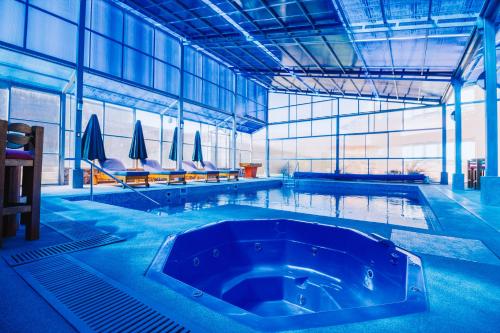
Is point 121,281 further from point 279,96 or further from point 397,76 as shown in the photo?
point 279,96

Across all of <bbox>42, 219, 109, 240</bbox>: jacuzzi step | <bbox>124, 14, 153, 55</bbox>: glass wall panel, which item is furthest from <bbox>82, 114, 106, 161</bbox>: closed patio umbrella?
<bbox>42, 219, 109, 240</bbox>: jacuzzi step

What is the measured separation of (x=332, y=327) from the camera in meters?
0.88

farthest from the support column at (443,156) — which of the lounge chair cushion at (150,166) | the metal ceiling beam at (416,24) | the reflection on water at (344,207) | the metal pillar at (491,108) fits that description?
the lounge chair cushion at (150,166)

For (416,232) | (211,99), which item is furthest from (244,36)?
(416,232)

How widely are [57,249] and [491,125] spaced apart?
5.70 metres

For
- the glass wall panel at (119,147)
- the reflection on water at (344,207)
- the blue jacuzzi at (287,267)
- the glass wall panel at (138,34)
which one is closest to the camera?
the blue jacuzzi at (287,267)

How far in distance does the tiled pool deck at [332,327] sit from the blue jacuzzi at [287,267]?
110mm

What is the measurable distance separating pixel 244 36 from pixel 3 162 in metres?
7.07

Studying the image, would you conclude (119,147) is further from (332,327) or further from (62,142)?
(332,327)

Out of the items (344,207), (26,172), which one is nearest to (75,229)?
(26,172)

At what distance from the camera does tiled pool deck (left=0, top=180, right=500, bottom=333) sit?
899 mm

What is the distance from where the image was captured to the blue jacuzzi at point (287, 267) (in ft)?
5.70

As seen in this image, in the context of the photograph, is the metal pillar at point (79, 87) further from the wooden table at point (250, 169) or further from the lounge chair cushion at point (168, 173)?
the wooden table at point (250, 169)

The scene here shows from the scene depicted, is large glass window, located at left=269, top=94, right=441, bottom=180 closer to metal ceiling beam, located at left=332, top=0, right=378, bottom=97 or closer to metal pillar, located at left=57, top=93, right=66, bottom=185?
metal ceiling beam, located at left=332, top=0, right=378, bottom=97
